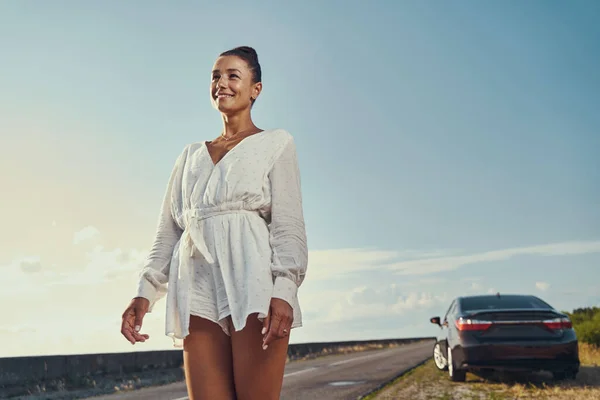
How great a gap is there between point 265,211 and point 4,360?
1010cm

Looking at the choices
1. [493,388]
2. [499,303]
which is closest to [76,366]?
[493,388]

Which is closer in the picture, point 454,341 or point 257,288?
point 257,288

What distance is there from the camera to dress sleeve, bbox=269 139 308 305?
2561mm

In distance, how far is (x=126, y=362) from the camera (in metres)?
15.2

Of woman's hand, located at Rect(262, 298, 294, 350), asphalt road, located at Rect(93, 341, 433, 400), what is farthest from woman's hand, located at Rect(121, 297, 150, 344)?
asphalt road, located at Rect(93, 341, 433, 400)

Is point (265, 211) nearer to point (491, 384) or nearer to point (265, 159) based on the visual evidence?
point (265, 159)

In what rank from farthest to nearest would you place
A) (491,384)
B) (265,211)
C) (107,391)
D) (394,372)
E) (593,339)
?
(593,339)
(394,372)
(107,391)
(491,384)
(265,211)

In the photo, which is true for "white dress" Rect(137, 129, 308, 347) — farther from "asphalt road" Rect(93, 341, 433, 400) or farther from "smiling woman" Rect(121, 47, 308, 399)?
"asphalt road" Rect(93, 341, 433, 400)

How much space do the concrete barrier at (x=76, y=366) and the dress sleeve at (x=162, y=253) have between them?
9.56 meters

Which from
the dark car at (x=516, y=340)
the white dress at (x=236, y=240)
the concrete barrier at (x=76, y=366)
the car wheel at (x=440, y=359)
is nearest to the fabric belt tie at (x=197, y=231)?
the white dress at (x=236, y=240)

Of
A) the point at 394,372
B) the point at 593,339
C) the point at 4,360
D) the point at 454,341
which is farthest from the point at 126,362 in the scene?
the point at 593,339

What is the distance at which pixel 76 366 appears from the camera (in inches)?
522

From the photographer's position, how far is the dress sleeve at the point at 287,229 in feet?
8.40

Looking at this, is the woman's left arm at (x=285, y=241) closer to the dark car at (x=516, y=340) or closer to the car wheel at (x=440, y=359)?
the dark car at (x=516, y=340)
